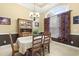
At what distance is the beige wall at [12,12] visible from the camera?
2.15 meters

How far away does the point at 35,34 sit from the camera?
2.19 m

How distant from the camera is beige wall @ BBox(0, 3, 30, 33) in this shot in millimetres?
2152

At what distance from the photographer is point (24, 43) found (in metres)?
2.17

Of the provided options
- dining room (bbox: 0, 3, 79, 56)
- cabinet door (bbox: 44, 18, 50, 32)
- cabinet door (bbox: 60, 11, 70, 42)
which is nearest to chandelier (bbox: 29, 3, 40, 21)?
dining room (bbox: 0, 3, 79, 56)

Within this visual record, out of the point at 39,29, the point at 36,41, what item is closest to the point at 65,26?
the point at 39,29

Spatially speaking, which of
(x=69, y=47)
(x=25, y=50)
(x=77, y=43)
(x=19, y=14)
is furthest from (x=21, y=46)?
(x=77, y=43)

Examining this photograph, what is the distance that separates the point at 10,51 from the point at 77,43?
1.18m

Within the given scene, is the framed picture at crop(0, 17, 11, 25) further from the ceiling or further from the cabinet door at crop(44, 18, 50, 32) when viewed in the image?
the cabinet door at crop(44, 18, 50, 32)

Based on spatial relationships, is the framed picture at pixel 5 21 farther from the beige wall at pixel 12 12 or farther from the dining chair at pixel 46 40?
the dining chair at pixel 46 40

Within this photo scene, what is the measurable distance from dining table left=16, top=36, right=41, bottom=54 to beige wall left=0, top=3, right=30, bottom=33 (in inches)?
7.4

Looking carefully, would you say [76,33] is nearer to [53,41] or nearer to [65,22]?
[65,22]

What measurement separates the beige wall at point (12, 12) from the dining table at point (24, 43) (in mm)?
188

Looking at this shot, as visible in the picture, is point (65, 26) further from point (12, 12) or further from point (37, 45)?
point (12, 12)

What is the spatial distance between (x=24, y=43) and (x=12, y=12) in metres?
0.58
